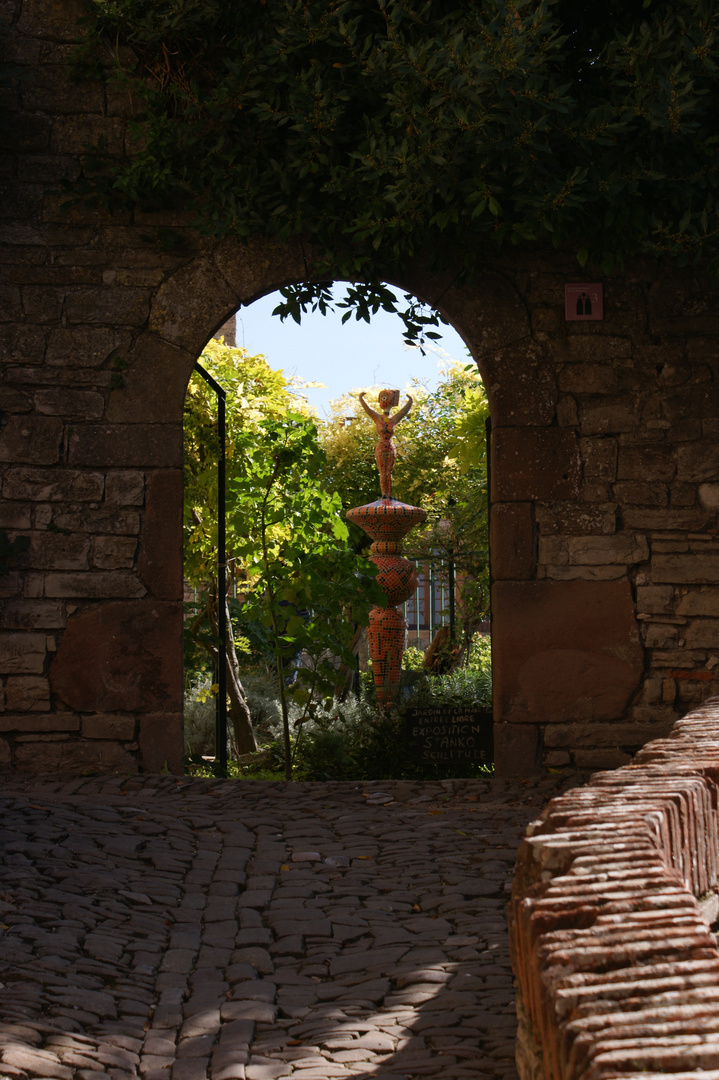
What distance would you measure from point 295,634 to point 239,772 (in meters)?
1.48

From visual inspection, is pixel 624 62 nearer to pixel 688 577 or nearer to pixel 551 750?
pixel 688 577

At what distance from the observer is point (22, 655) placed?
467cm

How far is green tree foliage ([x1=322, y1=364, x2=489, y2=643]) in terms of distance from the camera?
31.7ft

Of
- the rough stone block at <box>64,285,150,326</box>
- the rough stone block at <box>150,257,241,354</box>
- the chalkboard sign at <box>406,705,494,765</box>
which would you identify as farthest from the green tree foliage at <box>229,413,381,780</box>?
the rough stone block at <box>64,285,150,326</box>

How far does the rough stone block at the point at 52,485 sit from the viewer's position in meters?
4.73

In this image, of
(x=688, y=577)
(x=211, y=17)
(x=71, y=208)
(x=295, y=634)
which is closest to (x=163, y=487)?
(x=295, y=634)

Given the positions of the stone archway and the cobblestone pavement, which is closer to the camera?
the cobblestone pavement

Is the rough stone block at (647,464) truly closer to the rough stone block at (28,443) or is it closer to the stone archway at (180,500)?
the stone archway at (180,500)

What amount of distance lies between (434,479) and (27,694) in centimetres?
744

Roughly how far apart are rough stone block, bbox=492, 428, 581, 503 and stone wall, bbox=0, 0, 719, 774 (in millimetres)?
11

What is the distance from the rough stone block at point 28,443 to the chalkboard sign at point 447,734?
2.24 metres

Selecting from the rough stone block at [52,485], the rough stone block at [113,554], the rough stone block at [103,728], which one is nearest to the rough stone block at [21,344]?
the rough stone block at [52,485]

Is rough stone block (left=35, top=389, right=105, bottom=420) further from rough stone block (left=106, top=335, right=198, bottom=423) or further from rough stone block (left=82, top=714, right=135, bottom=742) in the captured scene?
rough stone block (left=82, top=714, right=135, bottom=742)

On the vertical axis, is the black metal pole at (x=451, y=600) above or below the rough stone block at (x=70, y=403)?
below
